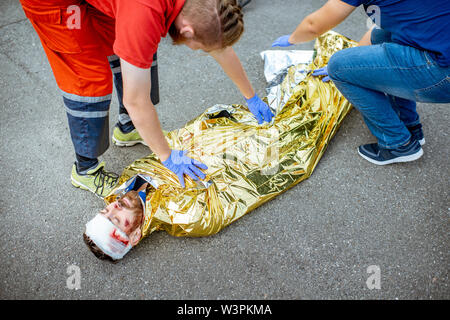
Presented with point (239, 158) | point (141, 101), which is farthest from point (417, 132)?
point (141, 101)

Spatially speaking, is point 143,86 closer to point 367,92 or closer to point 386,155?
point 367,92

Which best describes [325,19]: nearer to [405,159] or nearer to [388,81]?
[388,81]

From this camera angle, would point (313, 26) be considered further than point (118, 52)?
Yes

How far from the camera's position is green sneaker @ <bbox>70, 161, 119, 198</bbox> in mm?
1800

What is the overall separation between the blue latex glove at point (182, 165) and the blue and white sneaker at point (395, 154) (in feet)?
3.39

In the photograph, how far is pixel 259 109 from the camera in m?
1.87

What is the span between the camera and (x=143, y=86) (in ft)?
3.76

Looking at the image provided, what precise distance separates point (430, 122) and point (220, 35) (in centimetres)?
176

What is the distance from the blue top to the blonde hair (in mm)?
604

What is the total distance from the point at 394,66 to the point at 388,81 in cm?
8

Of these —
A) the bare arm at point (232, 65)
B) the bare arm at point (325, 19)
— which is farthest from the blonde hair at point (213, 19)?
the bare arm at point (325, 19)

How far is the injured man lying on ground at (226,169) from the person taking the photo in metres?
1.53

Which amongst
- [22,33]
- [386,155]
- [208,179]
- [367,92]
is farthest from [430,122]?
[22,33]

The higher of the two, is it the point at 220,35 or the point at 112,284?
the point at 220,35
